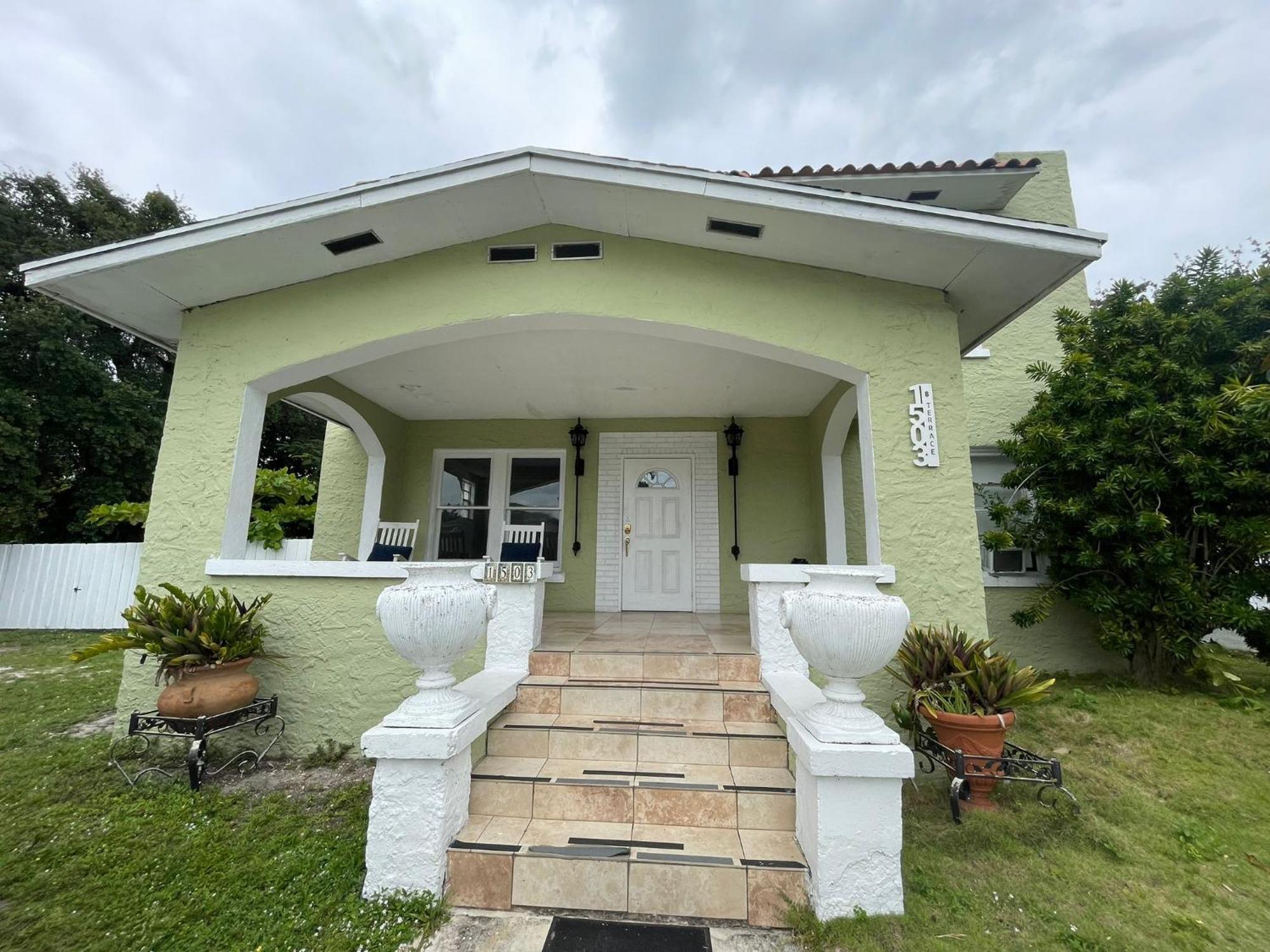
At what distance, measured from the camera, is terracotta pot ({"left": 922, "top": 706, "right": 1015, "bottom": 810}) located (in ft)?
8.21

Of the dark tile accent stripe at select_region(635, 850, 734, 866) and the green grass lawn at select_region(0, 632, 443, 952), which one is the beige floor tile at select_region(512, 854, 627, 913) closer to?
the dark tile accent stripe at select_region(635, 850, 734, 866)

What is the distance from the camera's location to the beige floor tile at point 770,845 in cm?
201

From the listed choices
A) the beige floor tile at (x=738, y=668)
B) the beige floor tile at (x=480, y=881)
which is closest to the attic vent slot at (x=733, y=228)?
the beige floor tile at (x=738, y=668)

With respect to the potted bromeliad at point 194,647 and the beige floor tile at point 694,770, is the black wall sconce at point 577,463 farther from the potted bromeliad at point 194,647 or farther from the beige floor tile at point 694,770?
the beige floor tile at point 694,770

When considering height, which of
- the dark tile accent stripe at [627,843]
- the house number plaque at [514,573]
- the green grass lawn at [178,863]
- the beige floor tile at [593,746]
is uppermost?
the house number plaque at [514,573]

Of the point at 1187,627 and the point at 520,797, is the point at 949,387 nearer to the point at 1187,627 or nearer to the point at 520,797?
the point at 1187,627

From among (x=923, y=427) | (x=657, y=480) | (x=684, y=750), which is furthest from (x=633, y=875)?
(x=657, y=480)

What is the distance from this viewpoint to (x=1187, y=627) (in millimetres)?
3998

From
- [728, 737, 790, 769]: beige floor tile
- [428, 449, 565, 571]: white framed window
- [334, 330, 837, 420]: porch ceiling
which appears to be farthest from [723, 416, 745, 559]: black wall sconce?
[728, 737, 790, 769]: beige floor tile

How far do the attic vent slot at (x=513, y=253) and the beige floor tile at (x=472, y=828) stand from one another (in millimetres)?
3470

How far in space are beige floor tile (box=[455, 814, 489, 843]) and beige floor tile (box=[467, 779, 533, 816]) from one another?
0.10 ft

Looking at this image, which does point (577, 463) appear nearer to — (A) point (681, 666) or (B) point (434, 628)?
(A) point (681, 666)

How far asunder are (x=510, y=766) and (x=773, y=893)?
1.35m

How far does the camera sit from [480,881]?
1996 millimetres
